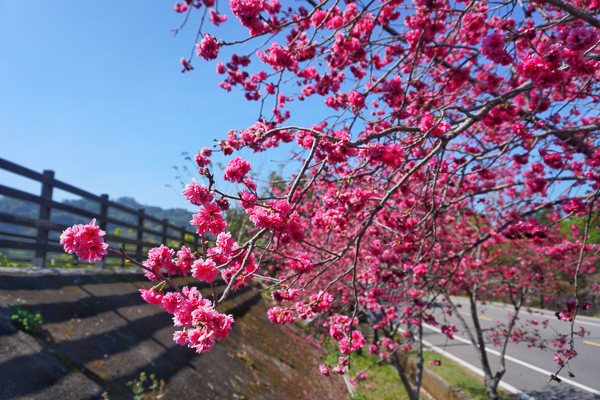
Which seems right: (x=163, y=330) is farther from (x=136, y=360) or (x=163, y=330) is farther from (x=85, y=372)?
(x=85, y=372)

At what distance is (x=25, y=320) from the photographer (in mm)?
2617

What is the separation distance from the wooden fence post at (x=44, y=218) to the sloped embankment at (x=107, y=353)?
361 millimetres

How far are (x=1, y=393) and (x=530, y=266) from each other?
8.50 metres

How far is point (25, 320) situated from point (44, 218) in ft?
5.92

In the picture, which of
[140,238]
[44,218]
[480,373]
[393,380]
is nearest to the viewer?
[44,218]

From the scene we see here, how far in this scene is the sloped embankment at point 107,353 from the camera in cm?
233

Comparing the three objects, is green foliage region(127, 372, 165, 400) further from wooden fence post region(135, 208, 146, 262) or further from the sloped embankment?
wooden fence post region(135, 208, 146, 262)

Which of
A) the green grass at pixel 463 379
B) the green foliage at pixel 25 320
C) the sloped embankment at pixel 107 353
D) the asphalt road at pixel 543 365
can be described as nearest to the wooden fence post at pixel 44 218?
the sloped embankment at pixel 107 353

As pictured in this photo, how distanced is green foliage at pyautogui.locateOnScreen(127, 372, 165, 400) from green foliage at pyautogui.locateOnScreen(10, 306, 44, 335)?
37.8 inches

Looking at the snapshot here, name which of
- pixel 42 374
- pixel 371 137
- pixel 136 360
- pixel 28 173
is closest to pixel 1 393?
pixel 42 374

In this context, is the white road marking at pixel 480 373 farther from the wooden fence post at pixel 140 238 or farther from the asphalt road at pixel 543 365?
the wooden fence post at pixel 140 238

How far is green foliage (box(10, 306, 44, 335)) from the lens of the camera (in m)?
2.59

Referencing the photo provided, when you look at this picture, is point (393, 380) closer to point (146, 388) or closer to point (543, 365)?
point (543, 365)

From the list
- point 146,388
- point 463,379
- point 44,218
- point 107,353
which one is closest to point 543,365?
point 463,379
